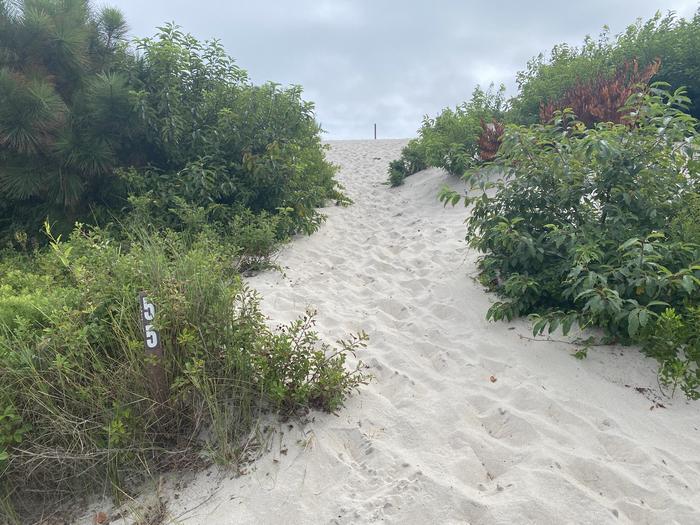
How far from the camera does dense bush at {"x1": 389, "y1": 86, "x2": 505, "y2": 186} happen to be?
813 centimetres

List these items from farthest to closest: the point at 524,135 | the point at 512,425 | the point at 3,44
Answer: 1. the point at 3,44
2. the point at 524,135
3. the point at 512,425

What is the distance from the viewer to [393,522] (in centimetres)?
204

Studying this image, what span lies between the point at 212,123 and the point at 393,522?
5.45 m

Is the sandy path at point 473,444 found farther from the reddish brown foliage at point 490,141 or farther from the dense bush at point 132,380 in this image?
the reddish brown foliage at point 490,141

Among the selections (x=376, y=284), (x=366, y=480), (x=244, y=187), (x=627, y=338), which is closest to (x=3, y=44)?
(x=244, y=187)

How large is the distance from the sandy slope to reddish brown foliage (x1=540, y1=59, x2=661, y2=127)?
14.1 feet

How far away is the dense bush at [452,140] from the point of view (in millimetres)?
8133

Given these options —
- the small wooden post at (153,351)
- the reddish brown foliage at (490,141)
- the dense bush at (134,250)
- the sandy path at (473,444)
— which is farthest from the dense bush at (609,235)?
the reddish brown foliage at (490,141)

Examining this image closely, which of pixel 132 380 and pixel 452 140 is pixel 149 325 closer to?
pixel 132 380

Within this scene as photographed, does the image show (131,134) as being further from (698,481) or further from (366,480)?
(698,481)

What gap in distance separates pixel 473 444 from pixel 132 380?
71.5 inches

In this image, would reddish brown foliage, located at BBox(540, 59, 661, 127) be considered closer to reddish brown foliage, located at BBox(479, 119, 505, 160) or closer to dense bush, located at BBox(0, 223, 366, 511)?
reddish brown foliage, located at BBox(479, 119, 505, 160)

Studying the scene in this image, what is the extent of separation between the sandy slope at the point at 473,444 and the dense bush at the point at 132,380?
250mm

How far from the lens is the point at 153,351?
2.38 metres
